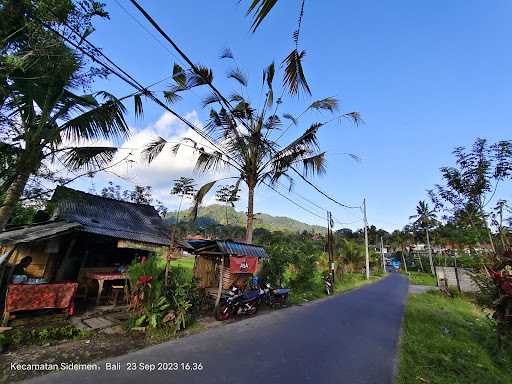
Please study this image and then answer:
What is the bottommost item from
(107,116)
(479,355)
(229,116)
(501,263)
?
(479,355)

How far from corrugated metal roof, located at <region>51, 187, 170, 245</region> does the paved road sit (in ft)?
15.3

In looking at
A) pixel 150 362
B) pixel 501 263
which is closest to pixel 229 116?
pixel 150 362

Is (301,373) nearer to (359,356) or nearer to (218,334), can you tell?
(359,356)

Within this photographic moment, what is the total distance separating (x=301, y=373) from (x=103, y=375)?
3.45 m

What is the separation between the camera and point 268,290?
35.7 feet

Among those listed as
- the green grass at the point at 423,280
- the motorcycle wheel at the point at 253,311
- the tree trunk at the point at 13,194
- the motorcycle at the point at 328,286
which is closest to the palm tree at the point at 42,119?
the tree trunk at the point at 13,194

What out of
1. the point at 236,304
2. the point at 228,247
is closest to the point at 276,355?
the point at 236,304

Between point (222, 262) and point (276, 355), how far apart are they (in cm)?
375

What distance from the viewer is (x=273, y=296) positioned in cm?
1121

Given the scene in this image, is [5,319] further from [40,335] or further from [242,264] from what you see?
[242,264]

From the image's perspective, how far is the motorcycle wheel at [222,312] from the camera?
8344 millimetres

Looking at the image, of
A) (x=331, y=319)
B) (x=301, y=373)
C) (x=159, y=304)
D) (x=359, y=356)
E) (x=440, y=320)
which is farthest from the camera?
(x=440, y=320)

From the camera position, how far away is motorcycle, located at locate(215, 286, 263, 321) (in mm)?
8453

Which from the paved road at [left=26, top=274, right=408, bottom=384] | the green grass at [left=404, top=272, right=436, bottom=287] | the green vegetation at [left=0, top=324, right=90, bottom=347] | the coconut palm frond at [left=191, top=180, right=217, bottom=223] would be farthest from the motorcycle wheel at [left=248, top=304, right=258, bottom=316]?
the green grass at [left=404, top=272, right=436, bottom=287]
